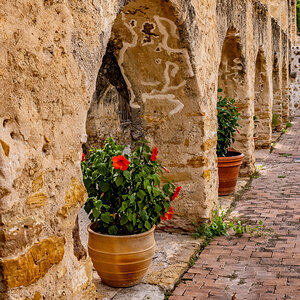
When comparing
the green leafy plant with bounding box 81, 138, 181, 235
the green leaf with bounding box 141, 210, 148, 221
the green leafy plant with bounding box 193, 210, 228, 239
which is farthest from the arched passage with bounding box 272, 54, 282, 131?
Result: the green leaf with bounding box 141, 210, 148, 221

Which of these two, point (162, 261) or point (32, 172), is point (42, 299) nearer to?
point (32, 172)

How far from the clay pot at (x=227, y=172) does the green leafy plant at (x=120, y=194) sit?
2.71 metres

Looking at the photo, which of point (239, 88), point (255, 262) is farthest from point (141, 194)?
point (239, 88)

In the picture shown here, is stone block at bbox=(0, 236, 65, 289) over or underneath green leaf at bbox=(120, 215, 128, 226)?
over

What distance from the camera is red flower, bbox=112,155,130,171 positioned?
296 cm

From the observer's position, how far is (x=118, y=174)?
10.1 feet

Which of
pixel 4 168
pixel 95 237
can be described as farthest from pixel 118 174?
pixel 4 168

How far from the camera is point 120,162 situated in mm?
2990

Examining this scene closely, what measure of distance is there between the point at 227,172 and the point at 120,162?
10.3ft

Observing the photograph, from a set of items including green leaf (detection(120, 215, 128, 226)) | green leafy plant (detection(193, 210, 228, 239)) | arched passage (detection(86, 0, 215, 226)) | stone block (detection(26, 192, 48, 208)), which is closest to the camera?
stone block (detection(26, 192, 48, 208))

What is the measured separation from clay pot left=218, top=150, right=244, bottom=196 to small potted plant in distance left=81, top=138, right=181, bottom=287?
2.71 m

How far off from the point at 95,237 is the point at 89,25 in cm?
155

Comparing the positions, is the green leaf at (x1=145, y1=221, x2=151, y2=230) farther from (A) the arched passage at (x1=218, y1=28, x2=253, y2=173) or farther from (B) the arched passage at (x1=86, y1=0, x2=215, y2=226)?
(A) the arched passage at (x1=218, y1=28, x2=253, y2=173)

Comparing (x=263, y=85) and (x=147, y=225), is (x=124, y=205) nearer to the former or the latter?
(x=147, y=225)
